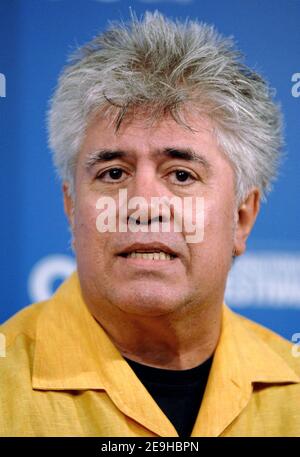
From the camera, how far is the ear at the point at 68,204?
169cm

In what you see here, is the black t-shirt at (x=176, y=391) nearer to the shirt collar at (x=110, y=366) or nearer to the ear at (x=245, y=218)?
the shirt collar at (x=110, y=366)

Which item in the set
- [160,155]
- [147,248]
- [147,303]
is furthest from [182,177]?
[147,303]

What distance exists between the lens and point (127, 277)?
58.1 inches

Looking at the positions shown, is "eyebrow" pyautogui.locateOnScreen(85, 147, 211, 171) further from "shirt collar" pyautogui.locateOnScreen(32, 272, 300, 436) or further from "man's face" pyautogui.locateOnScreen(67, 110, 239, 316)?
"shirt collar" pyautogui.locateOnScreen(32, 272, 300, 436)

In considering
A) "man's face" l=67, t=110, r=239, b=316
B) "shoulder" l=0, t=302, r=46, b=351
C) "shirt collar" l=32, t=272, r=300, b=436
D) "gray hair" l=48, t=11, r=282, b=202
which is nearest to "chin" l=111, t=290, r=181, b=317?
"man's face" l=67, t=110, r=239, b=316

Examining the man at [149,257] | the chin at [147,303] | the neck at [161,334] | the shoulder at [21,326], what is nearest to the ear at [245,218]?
the man at [149,257]

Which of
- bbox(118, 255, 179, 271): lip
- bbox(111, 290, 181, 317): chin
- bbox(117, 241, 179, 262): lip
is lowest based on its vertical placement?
bbox(111, 290, 181, 317): chin

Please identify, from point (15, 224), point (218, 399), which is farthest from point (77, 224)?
point (218, 399)

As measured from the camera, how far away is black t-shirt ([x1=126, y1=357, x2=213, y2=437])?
60.5 inches

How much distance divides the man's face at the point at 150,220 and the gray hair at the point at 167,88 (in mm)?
36

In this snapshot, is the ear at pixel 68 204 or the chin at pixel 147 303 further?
the ear at pixel 68 204

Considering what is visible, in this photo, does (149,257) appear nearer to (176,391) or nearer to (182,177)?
(182,177)

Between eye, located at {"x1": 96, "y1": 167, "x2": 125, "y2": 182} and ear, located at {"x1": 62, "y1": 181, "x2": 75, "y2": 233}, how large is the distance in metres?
0.15
